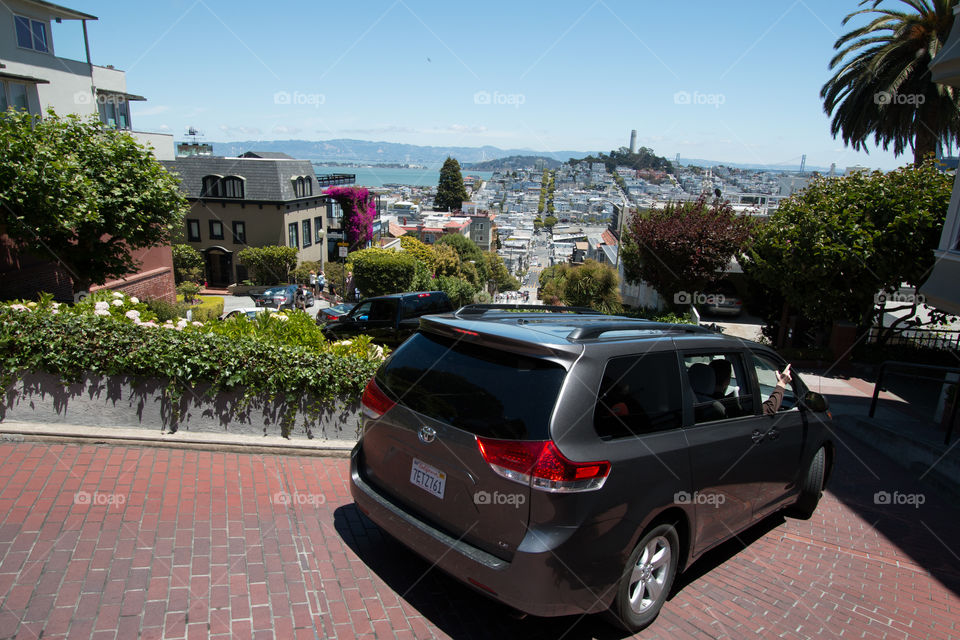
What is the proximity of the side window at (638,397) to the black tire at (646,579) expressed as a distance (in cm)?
64

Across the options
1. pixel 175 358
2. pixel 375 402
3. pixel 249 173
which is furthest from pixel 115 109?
pixel 375 402

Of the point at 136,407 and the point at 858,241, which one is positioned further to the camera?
the point at 858,241

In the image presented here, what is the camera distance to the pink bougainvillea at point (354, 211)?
52.2m

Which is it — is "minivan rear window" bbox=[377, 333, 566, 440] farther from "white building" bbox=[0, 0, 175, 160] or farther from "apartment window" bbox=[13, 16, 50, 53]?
"apartment window" bbox=[13, 16, 50, 53]

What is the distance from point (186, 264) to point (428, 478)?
3977 cm

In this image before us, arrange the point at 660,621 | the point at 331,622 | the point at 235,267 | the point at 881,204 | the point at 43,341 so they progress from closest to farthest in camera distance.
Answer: the point at 331,622, the point at 660,621, the point at 43,341, the point at 881,204, the point at 235,267

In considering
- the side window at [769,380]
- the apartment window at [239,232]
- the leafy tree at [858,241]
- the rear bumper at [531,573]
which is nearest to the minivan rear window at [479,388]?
the rear bumper at [531,573]

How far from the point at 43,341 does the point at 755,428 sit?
6.32m

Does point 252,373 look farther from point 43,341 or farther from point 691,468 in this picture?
point 691,468

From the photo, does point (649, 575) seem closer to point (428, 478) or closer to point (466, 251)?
point (428, 478)

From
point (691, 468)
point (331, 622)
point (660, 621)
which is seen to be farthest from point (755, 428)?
point (331, 622)

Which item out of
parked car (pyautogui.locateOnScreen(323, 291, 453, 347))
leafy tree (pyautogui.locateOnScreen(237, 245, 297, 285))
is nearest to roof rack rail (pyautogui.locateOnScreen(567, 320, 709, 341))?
parked car (pyautogui.locateOnScreen(323, 291, 453, 347))

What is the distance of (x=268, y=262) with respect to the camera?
3919 centimetres

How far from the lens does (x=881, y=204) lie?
509 inches
